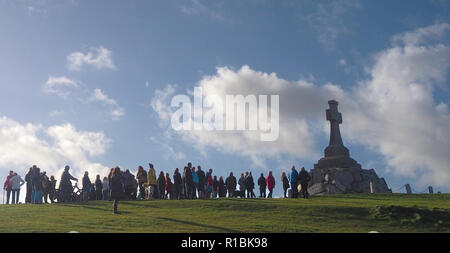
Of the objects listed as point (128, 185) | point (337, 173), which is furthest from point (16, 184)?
point (337, 173)

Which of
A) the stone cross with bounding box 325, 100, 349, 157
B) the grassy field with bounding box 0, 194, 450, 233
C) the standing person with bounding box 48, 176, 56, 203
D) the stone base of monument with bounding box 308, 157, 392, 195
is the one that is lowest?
the grassy field with bounding box 0, 194, 450, 233

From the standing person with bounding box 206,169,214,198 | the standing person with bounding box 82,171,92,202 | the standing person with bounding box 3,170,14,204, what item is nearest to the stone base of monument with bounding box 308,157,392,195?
the standing person with bounding box 206,169,214,198

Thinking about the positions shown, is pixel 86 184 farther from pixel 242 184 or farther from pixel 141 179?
pixel 242 184

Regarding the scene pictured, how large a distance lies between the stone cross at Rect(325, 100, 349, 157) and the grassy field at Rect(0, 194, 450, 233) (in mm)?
21890

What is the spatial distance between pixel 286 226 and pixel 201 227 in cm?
310

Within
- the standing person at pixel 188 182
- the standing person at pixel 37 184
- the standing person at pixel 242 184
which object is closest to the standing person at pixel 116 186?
the standing person at pixel 188 182

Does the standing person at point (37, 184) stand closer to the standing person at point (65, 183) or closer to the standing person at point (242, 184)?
the standing person at point (65, 183)

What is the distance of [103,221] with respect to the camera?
1975 centimetres

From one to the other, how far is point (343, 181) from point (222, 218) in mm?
24079

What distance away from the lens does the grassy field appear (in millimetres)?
18328

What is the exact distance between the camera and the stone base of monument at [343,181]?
42250 millimetres

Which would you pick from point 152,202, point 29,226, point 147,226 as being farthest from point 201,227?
point 152,202

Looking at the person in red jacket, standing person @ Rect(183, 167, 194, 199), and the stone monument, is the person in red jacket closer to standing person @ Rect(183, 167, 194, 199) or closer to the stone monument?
standing person @ Rect(183, 167, 194, 199)

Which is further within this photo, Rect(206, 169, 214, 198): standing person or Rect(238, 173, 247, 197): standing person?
Rect(238, 173, 247, 197): standing person
